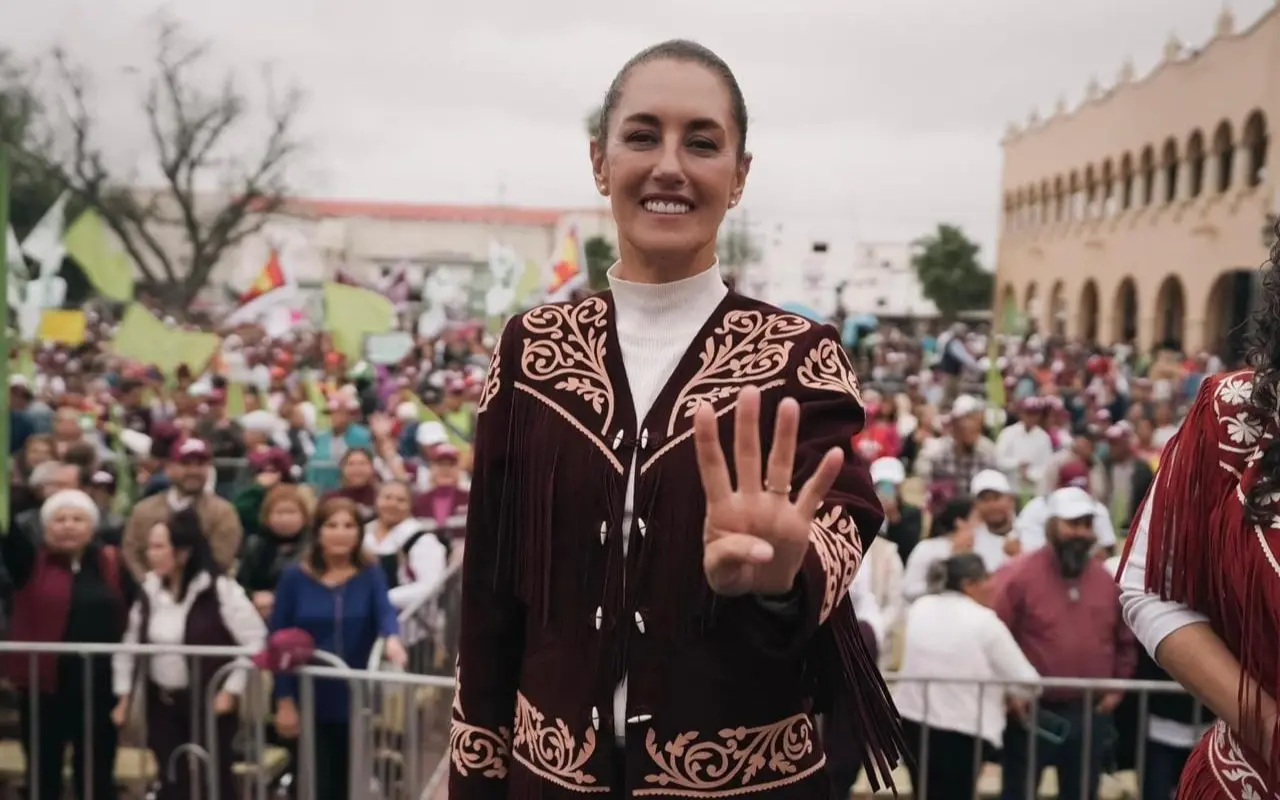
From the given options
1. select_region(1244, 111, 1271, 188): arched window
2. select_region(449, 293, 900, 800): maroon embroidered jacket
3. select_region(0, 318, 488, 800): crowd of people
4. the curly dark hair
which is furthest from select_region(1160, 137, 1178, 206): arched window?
select_region(449, 293, 900, 800): maroon embroidered jacket

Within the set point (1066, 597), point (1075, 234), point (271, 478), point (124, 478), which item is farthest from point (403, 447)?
point (1075, 234)

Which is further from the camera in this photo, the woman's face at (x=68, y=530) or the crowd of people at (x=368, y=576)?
the woman's face at (x=68, y=530)

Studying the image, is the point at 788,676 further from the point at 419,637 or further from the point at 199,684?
the point at 419,637

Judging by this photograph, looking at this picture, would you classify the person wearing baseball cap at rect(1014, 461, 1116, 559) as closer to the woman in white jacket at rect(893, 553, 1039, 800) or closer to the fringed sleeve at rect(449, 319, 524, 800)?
the woman in white jacket at rect(893, 553, 1039, 800)

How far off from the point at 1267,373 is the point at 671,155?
3.24 ft

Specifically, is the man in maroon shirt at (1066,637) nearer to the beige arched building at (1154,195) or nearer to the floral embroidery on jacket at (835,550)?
the floral embroidery on jacket at (835,550)

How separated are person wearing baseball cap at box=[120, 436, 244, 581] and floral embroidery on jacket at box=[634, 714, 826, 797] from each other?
4.03 meters

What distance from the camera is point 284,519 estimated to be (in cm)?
592

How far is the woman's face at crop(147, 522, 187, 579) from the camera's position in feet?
16.5

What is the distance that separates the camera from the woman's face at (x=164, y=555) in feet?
16.5

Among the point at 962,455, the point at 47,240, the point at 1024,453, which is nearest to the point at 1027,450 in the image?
the point at 1024,453

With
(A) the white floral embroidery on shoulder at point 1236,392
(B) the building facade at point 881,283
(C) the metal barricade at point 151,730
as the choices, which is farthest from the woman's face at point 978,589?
(B) the building facade at point 881,283

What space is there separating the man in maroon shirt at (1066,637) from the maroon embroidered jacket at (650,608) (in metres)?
3.36

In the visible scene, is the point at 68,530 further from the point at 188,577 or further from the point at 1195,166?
the point at 1195,166
